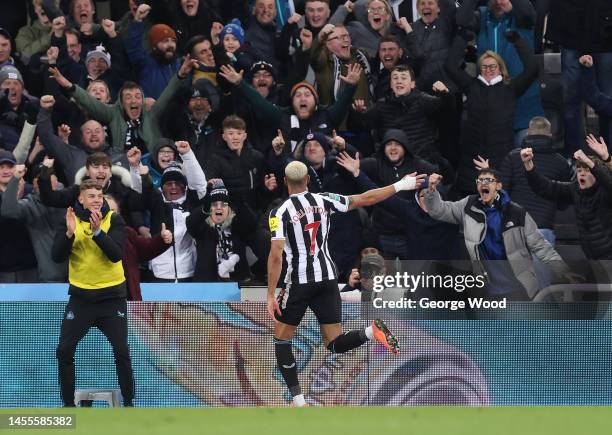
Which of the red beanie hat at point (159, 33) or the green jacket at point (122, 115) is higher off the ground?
the red beanie hat at point (159, 33)

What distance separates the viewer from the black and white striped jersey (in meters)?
12.0

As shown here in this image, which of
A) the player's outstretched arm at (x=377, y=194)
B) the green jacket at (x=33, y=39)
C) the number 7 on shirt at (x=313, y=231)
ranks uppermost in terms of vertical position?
the green jacket at (x=33, y=39)

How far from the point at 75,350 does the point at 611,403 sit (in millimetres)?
4628

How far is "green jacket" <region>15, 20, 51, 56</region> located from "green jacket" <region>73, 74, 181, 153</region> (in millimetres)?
1563

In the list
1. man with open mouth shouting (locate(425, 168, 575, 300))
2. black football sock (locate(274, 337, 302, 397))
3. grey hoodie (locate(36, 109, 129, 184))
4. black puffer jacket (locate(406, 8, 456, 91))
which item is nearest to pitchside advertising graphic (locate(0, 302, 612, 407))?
man with open mouth shouting (locate(425, 168, 575, 300))

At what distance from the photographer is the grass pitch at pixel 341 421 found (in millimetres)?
10727

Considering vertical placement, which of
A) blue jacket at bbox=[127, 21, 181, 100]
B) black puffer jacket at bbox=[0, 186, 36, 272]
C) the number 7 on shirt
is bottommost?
black puffer jacket at bbox=[0, 186, 36, 272]

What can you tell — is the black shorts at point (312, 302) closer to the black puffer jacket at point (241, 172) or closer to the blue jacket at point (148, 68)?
the black puffer jacket at point (241, 172)

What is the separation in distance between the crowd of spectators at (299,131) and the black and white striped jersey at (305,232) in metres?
1.24

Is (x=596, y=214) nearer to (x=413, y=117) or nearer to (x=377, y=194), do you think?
(x=413, y=117)

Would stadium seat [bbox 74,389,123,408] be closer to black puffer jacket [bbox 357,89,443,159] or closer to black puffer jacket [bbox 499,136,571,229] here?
black puffer jacket [bbox 357,89,443,159]

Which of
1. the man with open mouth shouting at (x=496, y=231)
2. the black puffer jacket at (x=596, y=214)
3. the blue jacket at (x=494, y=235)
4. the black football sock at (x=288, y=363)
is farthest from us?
the black puffer jacket at (x=596, y=214)

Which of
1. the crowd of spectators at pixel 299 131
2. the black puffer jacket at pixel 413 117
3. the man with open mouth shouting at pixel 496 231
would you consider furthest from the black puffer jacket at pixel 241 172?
the man with open mouth shouting at pixel 496 231

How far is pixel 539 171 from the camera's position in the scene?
1489 cm
